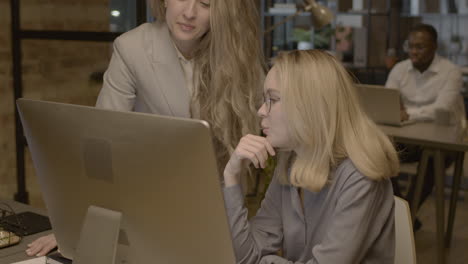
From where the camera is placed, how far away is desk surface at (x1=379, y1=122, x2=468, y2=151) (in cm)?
346

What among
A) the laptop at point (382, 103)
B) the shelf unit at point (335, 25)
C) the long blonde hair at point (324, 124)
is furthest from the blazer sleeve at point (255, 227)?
the shelf unit at point (335, 25)

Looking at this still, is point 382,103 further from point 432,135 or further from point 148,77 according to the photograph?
point 148,77

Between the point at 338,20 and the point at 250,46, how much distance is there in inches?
227

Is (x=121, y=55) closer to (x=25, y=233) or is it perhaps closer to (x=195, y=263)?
(x=25, y=233)

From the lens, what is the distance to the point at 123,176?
1229 millimetres

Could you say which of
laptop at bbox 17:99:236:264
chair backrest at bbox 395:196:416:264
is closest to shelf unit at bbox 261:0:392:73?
chair backrest at bbox 395:196:416:264

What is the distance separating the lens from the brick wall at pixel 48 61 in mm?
3426

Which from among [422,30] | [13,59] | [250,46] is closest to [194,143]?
[250,46]

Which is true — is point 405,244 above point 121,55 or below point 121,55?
below

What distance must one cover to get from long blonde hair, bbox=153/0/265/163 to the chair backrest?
1.56 ft

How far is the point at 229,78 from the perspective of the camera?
193cm

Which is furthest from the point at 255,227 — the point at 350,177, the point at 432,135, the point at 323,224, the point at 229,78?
the point at 432,135

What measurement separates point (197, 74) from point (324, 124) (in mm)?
613

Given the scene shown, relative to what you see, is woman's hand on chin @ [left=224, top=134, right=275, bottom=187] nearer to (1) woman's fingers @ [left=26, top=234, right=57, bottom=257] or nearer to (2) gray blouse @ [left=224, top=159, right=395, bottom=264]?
(2) gray blouse @ [left=224, top=159, right=395, bottom=264]
